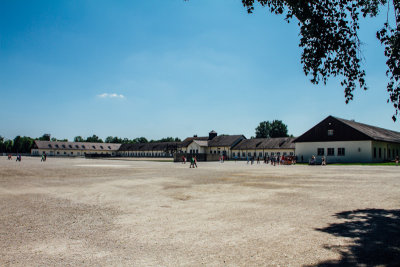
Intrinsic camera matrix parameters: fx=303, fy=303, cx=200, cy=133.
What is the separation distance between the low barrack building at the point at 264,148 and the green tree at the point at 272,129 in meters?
44.8

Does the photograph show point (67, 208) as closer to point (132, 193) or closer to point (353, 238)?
point (132, 193)

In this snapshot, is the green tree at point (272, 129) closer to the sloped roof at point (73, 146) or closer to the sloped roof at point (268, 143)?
the sloped roof at point (268, 143)

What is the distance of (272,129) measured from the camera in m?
126

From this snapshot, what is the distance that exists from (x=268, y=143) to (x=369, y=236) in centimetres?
7357

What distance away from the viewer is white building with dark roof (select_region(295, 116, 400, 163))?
45.4 metres

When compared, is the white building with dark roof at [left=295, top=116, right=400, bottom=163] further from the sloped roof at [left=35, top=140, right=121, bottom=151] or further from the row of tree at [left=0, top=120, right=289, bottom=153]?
the sloped roof at [left=35, top=140, right=121, bottom=151]

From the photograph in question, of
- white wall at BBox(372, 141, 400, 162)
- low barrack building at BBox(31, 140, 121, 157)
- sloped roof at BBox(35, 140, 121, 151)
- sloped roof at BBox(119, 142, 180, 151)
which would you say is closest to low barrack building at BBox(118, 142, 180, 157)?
sloped roof at BBox(119, 142, 180, 151)

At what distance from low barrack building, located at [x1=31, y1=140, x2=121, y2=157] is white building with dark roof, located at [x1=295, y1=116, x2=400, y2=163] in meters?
91.4

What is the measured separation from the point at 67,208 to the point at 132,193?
11.8 feet

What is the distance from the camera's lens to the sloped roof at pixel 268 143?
2931 inches

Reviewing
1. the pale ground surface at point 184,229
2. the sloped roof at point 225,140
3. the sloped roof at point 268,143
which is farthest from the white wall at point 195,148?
the pale ground surface at point 184,229

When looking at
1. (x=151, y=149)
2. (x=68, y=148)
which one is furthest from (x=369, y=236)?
(x=68, y=148)

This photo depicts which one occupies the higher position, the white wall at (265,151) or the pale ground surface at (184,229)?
the white wall at (265,151)

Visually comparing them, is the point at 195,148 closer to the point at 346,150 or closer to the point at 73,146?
the point at 346,150
